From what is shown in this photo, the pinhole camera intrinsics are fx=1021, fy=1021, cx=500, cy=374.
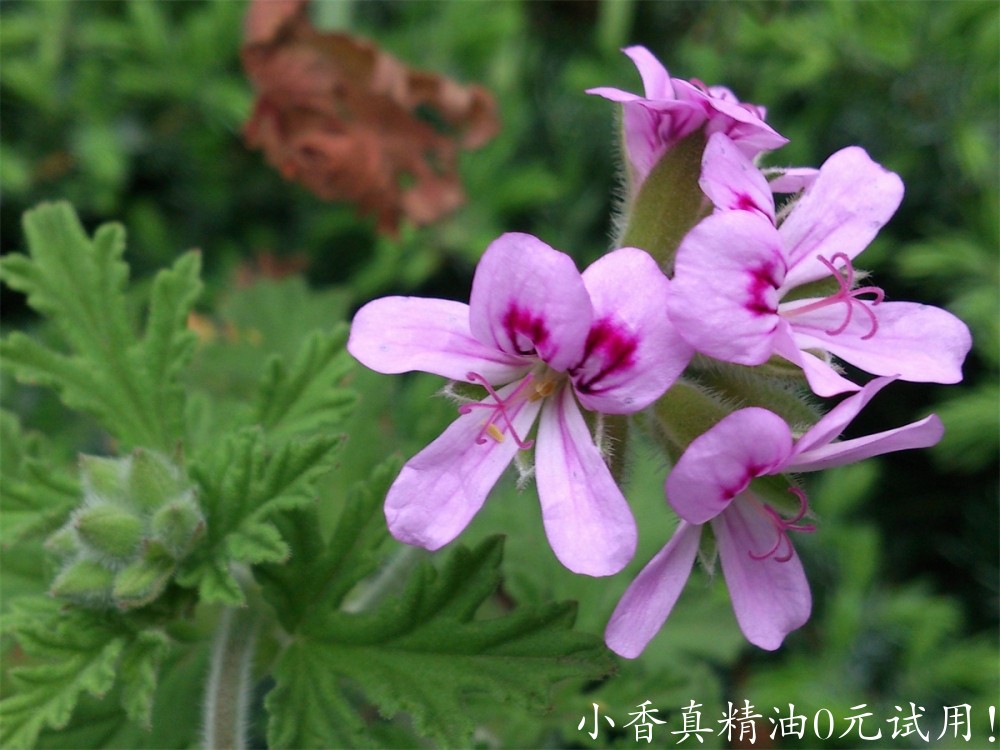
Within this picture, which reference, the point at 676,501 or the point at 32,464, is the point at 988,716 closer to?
the point at 676,501

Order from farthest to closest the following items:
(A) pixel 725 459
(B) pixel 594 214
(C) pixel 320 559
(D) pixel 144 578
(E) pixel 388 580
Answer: (B) pixel 594 214, (E) pixel 388 580, (C) pixel 320 559, (D) pixel 144 578, (A) pixel 725 459

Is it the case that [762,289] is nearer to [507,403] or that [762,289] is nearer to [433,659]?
[507,403]

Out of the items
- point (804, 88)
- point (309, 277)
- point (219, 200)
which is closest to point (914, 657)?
point (804, 88)

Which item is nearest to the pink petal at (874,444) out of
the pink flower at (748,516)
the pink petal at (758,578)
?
the pink flower at (748,516)

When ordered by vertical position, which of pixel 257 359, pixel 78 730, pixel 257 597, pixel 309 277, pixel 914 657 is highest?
pixel 309 277

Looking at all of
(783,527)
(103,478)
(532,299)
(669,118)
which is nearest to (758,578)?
(783,527)

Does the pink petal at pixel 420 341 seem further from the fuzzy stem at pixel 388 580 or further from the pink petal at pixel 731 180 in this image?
the fuzzy stem at pixel 388 580
